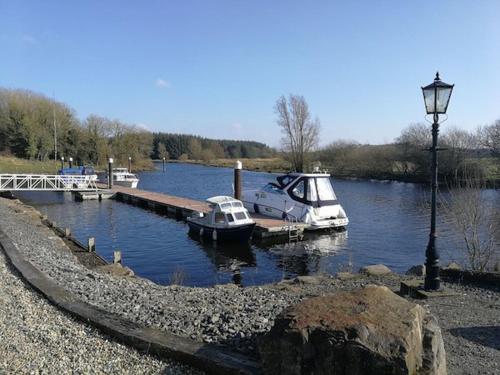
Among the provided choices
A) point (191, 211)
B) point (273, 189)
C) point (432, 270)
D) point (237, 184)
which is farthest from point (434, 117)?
point (191, 211)

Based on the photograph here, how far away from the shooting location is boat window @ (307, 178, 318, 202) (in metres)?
24.8

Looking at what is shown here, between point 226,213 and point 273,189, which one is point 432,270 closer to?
point 226,213

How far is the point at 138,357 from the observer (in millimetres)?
5031

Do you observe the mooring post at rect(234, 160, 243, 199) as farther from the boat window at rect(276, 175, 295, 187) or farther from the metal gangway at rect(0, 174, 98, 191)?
the metal gangway at rect(0, 174, 98, 191)

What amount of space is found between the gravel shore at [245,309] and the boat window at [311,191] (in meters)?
13.9

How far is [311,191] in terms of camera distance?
24.8 metres

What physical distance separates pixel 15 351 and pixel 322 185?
21320 millimetres

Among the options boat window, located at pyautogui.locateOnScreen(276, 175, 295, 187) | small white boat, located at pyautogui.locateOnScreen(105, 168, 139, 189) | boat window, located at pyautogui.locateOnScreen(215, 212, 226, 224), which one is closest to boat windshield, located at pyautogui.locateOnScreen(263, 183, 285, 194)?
boat window, located at pyautogui.locateOnScreen(276, 175, 295, 187)

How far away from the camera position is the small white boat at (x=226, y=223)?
21.1 meters

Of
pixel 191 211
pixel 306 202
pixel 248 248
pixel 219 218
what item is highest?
pixel 306 202

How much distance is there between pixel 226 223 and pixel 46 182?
89.1ft

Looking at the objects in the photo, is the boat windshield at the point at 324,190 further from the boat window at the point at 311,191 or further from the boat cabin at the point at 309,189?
the boat window at the point at 311,191

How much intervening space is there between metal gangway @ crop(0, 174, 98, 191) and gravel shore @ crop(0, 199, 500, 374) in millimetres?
32634

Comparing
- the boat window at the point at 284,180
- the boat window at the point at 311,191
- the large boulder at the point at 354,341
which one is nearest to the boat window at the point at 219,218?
the boat window at the point at 284,180
